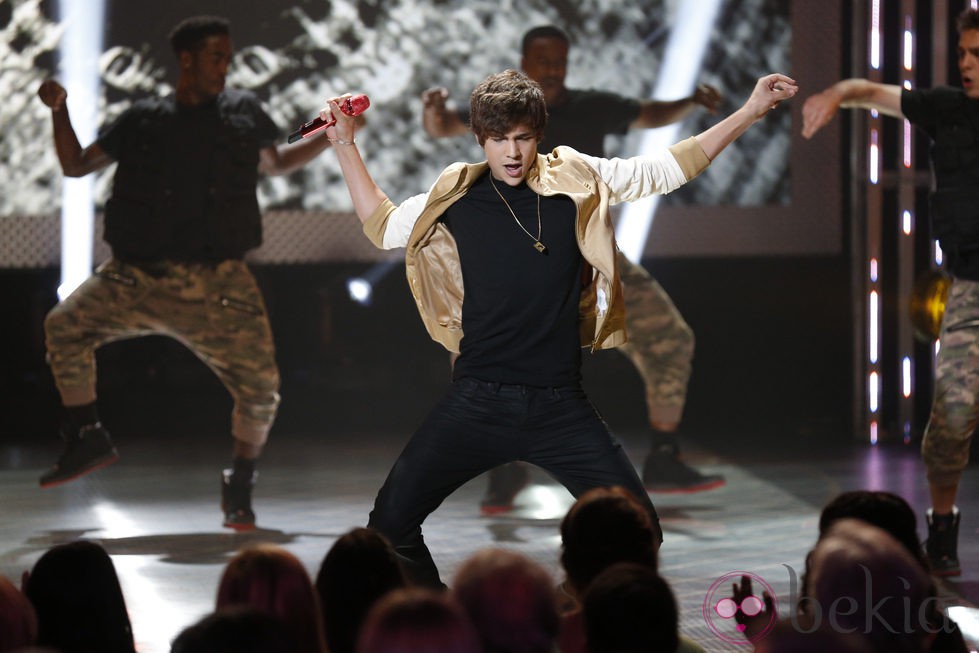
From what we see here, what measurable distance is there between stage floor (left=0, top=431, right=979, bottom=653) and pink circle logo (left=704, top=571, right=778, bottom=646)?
0.02 meters

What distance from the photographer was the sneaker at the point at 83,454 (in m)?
5.90

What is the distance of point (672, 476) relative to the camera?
261 inches

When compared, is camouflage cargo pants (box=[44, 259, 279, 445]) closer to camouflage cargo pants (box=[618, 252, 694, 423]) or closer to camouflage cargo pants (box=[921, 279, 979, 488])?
camouflage cargo pants (box=[618, 252, 694, 423])

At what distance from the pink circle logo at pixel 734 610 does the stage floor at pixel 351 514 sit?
16 mm

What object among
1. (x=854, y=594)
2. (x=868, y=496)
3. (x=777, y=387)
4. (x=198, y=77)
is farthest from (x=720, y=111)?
(x=854, y=594)

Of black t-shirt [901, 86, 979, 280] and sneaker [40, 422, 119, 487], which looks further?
sneaker [40, 422, 119, 487]

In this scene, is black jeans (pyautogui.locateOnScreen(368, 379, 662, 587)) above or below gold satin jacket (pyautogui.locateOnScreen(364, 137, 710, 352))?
below

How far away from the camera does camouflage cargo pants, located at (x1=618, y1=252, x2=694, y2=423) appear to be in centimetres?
668

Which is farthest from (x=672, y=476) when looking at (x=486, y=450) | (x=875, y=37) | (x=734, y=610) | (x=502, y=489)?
(x=486, y=450)

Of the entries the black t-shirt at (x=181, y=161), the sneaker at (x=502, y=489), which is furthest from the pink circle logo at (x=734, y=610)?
the black t-shirt at (x=181, y=161)

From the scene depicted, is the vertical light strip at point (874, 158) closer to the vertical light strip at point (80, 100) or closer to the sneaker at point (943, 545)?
the sneaker at point (943, 545)

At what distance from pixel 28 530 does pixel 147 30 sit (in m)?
2.76

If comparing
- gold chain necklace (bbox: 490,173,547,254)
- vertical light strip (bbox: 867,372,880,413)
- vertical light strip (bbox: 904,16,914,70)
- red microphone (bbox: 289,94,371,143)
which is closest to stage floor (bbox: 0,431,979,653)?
vertical light strip (bbox: 867,372,880,413)

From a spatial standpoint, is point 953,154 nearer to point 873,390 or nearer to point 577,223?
point 577,223
